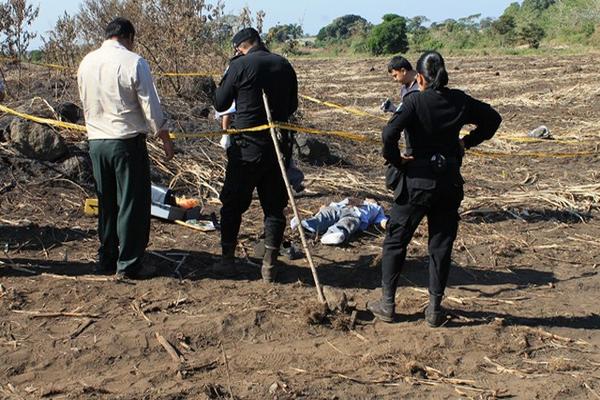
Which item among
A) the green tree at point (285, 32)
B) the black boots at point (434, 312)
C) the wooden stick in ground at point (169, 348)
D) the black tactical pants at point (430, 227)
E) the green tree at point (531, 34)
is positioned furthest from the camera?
the green tree at point (531, 34)

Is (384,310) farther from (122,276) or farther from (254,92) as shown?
(122,276)

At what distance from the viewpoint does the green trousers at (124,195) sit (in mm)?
5414

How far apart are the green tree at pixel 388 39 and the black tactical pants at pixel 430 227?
1605 inches

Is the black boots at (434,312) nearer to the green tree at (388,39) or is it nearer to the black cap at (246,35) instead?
the black cap at (246,35)

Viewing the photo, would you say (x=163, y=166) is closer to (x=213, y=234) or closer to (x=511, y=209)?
(x=213, y=234)

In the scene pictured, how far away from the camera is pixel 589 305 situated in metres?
5.57

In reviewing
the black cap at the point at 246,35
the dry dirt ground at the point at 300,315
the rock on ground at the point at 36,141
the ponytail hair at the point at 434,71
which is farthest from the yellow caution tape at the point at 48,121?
the ponytail hair at the point at 434,71

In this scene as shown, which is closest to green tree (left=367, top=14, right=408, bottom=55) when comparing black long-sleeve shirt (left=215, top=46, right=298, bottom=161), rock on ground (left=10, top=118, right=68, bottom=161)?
rock on ground (left=10, top=118, right=68, bottom=161)

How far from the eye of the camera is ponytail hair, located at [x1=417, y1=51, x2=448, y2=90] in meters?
4.60

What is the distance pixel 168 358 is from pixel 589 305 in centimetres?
325

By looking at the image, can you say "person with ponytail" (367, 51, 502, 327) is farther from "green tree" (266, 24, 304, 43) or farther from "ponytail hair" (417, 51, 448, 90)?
"green tree" (266, 24, 304, 43)

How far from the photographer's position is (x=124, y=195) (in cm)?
549

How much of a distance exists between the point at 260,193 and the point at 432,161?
1715 mm

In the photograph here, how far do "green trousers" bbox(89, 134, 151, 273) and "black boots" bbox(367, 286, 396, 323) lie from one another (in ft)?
6.30
